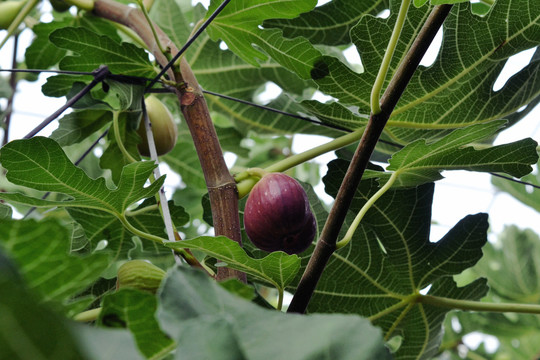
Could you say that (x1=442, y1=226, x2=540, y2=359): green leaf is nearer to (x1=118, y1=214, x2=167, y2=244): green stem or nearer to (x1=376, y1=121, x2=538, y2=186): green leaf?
Answer: (x1=376, y1=121, x2=538, y2=186): green leaf

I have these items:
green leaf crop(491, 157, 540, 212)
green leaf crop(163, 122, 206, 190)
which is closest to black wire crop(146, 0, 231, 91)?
green leaf crop(163, 122, 206, 190)

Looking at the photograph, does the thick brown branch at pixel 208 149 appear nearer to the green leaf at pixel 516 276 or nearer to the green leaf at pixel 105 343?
the green leaf at pixel 105 343

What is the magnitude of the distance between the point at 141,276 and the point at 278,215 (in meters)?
0.19

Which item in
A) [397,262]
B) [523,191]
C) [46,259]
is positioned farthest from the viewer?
[523,191]

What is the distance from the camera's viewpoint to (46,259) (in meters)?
0.45

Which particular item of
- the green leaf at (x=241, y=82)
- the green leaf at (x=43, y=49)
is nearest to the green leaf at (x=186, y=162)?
the green leaf at (x=241, y=82)

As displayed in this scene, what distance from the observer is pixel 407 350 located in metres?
1.15

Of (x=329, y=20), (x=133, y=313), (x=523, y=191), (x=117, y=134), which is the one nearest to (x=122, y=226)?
(x=117, y=134)

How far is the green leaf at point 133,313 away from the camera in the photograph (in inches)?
19.2

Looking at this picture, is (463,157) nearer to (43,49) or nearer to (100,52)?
(100,52)

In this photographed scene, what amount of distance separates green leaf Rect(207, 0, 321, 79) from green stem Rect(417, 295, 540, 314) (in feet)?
1.36

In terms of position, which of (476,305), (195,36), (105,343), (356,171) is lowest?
(476,305)

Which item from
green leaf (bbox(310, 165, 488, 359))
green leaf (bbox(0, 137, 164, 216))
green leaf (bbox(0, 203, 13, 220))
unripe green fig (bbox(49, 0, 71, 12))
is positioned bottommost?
green leaf (bbox(310, 165, 488, 359))

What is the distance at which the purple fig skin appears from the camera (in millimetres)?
856
